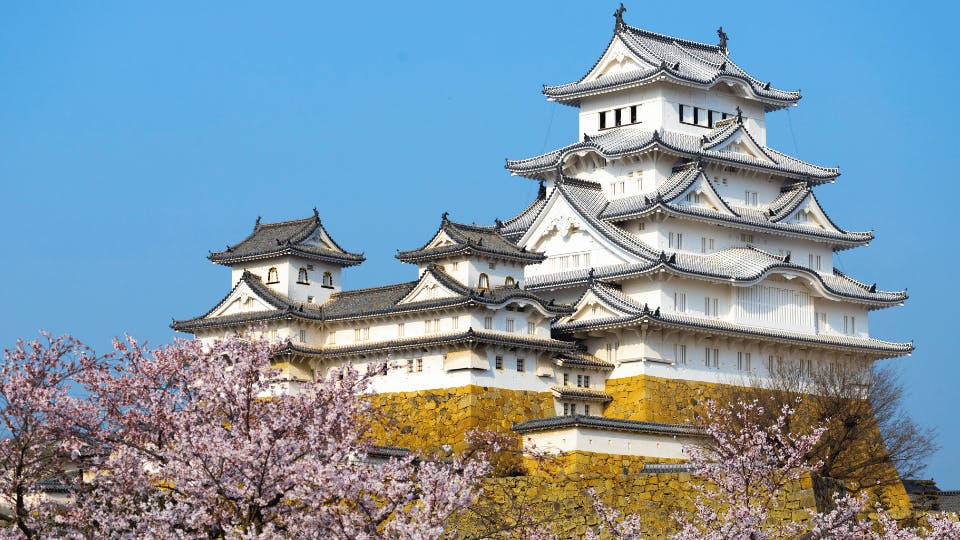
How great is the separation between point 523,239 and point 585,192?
10.3 ft

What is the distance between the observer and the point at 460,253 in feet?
188

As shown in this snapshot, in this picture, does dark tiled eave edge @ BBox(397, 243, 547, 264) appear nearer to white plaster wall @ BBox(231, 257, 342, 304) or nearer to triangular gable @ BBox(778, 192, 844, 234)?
white plaster wall @ BBox(231, 257, 342, 304)

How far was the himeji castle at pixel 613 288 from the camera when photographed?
5609 cm

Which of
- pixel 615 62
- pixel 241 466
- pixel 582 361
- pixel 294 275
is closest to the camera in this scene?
pixel 241 466

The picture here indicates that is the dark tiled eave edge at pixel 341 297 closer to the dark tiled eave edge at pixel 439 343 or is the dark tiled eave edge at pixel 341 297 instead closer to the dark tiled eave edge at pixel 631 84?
the dark tiled eave edge at pixel 439 343

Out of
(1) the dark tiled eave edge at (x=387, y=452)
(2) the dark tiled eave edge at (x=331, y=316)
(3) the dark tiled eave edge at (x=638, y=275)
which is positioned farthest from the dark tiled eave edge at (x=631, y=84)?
(1) the dark tiled eave edge at (x=387, y=452)

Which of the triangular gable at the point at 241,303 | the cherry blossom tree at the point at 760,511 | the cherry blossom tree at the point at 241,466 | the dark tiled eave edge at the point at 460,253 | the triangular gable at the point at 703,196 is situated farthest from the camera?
the triangular gable at the point at 703,196

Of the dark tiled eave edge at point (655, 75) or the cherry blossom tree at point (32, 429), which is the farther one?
the dark tiled eave edge at point (655, 75)

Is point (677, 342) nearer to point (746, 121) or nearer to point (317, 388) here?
point (746, 121)

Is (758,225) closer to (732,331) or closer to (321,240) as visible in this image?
(732,331)

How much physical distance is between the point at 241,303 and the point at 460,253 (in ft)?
30.2

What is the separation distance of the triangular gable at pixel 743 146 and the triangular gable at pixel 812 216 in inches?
85.7

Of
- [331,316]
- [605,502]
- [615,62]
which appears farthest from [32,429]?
[615,62]

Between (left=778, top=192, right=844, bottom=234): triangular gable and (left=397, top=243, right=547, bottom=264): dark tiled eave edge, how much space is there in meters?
13.4
